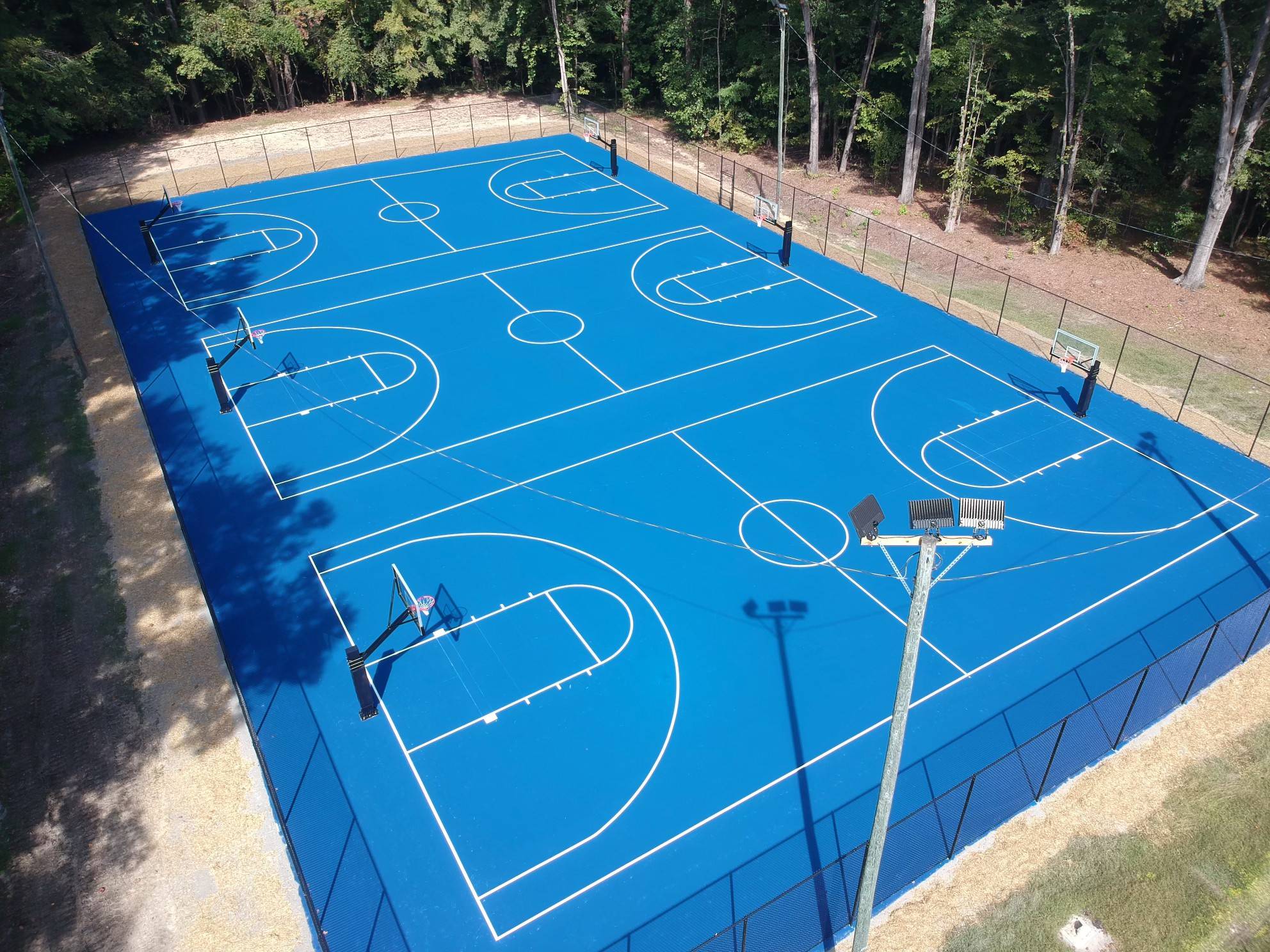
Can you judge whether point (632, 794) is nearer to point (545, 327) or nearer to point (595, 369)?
point (595, 369)

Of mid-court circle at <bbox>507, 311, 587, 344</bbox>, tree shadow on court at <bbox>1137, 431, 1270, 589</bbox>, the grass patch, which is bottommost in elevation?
the grass patch

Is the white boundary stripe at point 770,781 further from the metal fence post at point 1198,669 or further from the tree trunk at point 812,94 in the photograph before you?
the tree trunk at point 812,94

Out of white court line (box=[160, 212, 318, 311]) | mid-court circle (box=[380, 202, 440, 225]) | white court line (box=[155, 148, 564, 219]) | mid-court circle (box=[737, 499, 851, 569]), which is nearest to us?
mid-court circle (box=[737, 499, 851, 569])

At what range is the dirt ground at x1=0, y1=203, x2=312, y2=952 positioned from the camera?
15.3 metres

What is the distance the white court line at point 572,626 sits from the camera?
19.7 m

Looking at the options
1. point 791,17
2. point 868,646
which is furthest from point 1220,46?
point 868,646

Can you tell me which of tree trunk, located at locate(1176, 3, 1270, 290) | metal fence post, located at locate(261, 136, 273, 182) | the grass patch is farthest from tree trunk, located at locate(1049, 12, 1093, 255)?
metal fence post, located at locate(261, 136, 273, 182)

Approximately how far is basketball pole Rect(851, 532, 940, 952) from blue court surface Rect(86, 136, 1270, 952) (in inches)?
83.1

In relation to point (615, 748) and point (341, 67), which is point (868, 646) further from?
point (341, 67)

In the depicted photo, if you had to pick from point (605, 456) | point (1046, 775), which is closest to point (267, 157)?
point (605, 456)

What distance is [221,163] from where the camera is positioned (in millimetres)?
47875

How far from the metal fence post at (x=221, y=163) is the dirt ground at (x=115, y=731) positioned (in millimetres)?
21599

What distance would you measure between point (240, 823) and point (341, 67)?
52.8 meters

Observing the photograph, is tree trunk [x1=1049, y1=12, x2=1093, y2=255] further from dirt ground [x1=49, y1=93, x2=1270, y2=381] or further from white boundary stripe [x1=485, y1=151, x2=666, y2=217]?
white boundary stripe [x1=485, y1=151, x2=666, y2=217]
